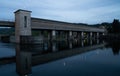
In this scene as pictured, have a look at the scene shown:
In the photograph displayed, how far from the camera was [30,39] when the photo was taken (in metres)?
56.7

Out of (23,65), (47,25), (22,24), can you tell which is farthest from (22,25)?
(23,65)

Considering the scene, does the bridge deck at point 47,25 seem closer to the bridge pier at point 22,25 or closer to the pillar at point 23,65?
the bridge pier at point 22,25

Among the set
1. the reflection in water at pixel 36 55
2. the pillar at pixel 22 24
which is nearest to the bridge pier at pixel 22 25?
the pillar at pixel 22 24

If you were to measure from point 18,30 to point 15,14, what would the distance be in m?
7.89

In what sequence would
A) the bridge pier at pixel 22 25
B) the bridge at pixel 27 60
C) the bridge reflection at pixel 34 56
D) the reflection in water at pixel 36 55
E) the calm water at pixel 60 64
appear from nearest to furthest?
the calm water at pixel 60 64 → the bridge at pixel 27 60 → the reflection in water at pixel 36 55 → the bridge reflection at pixel 34 56 → the bridge pier at pixel 22 25

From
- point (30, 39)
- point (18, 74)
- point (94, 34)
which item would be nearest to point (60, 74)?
point (18, 74)

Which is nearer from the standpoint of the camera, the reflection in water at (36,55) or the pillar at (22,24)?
the reflection in water at (36,55)

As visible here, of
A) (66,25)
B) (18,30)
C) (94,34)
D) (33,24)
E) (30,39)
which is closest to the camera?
(30,39)

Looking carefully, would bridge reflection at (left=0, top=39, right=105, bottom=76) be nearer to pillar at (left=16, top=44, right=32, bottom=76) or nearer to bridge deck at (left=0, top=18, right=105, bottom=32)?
pillar at (left=16, top=44, right=32, bottom=76)

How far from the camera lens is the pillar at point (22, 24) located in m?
59.3

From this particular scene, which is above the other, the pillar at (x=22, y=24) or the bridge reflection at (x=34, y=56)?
the pillar at (x=22, y=24)

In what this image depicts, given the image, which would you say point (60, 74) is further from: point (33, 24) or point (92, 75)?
point (33, 24)

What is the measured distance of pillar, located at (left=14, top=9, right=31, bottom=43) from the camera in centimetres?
5931

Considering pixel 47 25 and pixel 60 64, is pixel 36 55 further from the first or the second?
pixel 47 25
